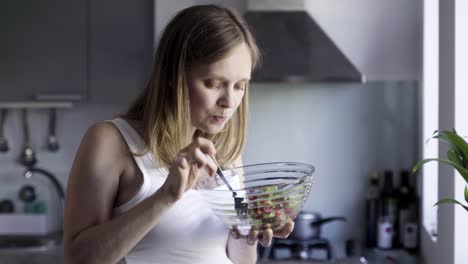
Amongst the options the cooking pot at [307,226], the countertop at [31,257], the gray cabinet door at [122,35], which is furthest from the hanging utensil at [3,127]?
the cooking pot at [307,226]

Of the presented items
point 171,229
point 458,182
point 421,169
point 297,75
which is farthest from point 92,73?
point 171,229

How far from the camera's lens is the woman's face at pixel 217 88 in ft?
3.79

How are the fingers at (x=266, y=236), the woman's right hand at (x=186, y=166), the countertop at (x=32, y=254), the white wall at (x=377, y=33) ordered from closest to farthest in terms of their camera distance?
the woman's right hand at (x=186, y=166) → the fingers at (x=266, y=236) → the countertop at (x=32, y=254) → the white wall at (x=377, y=33)

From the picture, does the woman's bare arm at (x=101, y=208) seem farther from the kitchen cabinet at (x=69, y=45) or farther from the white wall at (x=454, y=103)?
the kitchen cabinet at (x=69, y=45)

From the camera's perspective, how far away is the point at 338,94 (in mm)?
3051

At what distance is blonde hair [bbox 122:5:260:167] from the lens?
1.18 m

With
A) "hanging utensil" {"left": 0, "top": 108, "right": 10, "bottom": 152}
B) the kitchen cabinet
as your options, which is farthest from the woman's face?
"hanging utensil" {"left": 0, "top": 108, "right": 10, "bottom": 152}

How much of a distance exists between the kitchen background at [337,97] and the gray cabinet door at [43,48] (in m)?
0.01

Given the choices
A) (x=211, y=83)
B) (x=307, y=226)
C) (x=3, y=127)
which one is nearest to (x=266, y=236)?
(x=211, y=83)

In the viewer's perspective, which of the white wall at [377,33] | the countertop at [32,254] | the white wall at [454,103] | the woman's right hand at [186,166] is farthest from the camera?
the white wall at [377,33]

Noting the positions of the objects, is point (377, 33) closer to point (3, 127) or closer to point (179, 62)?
point (3, 127)

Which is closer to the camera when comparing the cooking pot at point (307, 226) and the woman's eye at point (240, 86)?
the woman's eye at point (240, 86)

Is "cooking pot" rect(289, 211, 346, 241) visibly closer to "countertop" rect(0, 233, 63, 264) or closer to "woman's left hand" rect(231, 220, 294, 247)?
"countertop" rect(0, 233, 63, 264)

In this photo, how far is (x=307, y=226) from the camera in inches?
112
